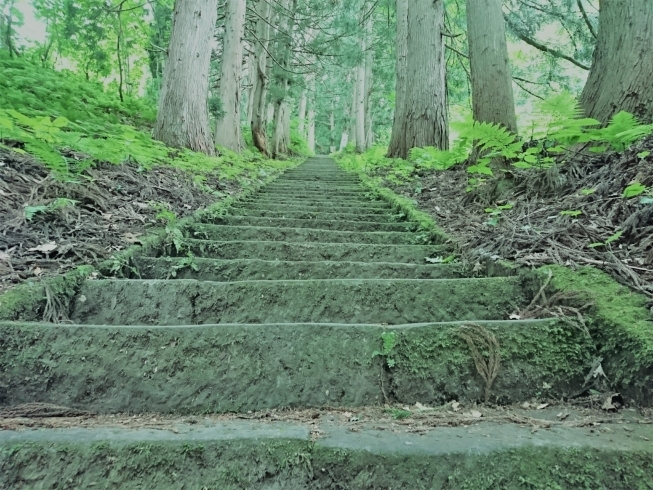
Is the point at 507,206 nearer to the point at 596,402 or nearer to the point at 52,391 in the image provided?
the point at 596,402

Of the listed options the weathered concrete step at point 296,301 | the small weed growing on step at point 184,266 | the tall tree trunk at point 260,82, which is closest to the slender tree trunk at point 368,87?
the tall tree trunk at point 260,82

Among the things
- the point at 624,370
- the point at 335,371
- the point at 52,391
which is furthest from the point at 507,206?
the point at 52,391

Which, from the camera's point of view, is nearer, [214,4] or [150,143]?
[150,143]

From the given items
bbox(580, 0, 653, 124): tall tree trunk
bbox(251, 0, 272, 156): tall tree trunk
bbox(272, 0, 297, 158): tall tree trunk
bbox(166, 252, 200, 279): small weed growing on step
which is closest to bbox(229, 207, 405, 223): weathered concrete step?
bbox(166, 252, 200, 279): small weed growing on step

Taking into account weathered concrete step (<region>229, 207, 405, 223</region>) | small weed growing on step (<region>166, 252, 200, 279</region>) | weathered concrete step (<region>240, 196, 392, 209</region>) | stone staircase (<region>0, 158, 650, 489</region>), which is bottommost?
stone staircase (<region>0, 158, 650, 489</region>)

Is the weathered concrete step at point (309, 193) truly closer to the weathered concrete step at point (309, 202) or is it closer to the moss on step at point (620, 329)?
the weathered concrete step at point (309, 202)

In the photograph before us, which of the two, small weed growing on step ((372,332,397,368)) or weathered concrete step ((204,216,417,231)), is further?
weathered concrete step ((204,216,417,231))

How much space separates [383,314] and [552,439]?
3.73ft

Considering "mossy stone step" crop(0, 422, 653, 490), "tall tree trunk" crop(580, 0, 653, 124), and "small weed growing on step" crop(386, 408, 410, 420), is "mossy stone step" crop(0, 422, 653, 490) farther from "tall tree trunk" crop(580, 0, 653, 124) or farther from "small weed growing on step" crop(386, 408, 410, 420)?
"tall tree trunk" crop(580, 0, 653, 124)

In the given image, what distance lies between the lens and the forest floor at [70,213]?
2561 mm

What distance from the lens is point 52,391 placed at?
5.76 ft

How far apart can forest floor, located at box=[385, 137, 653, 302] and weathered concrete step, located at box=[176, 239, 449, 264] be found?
1.24ft

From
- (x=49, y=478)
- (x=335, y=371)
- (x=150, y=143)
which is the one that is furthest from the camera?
(x=150, y=143)

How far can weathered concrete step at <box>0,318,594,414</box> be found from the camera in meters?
1.77
